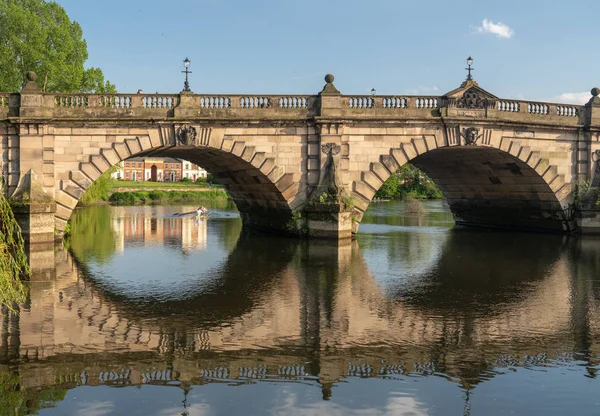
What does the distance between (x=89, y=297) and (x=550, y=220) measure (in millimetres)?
25700

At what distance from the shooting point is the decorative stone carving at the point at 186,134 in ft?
88.3

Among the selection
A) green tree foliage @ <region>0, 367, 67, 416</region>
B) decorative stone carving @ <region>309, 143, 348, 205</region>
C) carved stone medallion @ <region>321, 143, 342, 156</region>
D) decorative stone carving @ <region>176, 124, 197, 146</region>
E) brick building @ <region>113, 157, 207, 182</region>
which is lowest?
green tree foliage @ <region>0, 367, 67, 416</region>

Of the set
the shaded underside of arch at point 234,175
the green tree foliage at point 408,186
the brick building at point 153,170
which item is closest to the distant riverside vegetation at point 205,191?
the green tree foliage at point 408,186

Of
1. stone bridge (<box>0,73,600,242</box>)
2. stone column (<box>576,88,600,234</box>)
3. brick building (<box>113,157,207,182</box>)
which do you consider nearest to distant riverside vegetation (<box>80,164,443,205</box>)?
stone bridge (<box>0,73,600,242</box>)

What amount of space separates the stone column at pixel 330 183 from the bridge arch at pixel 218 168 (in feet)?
4.11

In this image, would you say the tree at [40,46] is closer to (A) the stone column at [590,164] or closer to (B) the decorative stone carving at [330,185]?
(B) the decorative stone carving at [330,185]

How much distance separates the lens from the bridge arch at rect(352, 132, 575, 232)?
28875 millimetres

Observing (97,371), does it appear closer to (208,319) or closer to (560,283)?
(208,319)

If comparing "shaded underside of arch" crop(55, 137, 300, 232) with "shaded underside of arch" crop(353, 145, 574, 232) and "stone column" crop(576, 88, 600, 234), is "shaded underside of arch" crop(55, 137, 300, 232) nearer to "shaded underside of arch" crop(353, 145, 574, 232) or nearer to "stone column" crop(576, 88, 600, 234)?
"shaded underside of arch" crop(353, 145, 574, 232)

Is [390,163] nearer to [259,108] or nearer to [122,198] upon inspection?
→ [259,108]

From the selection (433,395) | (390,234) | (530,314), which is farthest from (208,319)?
(390,234)

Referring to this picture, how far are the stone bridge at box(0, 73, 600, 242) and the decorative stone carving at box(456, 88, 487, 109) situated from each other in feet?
0.16

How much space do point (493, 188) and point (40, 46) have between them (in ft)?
101

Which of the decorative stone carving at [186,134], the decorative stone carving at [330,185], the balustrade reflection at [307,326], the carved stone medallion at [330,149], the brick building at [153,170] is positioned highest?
the brick building at [153,170]
